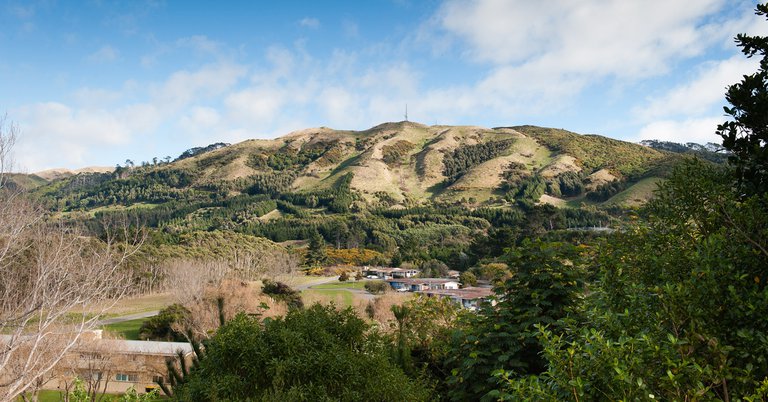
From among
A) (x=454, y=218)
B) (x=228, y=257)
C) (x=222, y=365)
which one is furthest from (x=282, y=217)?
(x=222, y=365)

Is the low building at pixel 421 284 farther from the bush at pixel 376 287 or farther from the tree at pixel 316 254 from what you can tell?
the tree at pixel 316 254

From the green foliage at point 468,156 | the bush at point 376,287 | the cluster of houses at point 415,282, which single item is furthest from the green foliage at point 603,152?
the bush at point 376,287

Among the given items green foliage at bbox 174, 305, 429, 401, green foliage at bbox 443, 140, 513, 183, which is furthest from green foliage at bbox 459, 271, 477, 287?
green foliage at bbox 443, 140, 513, 183

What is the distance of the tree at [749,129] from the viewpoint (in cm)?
552

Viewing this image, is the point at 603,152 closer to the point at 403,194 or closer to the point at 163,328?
the point at 403,194

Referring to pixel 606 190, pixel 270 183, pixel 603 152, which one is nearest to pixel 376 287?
pixel 606 190

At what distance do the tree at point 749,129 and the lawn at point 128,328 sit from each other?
37.6 metres

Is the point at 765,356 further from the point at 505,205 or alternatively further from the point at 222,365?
→ the point at 505,205

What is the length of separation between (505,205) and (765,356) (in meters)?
127

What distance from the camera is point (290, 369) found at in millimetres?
5980

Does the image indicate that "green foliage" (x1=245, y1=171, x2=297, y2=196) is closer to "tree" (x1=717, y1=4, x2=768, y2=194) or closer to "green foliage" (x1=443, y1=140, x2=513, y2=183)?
"green foliage" (x1=443, y1=140, x2=513, y2=183)

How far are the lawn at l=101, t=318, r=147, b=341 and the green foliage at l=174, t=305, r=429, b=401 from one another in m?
32.6

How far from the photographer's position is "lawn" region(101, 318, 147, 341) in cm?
3491

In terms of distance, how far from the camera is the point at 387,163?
184 metres
